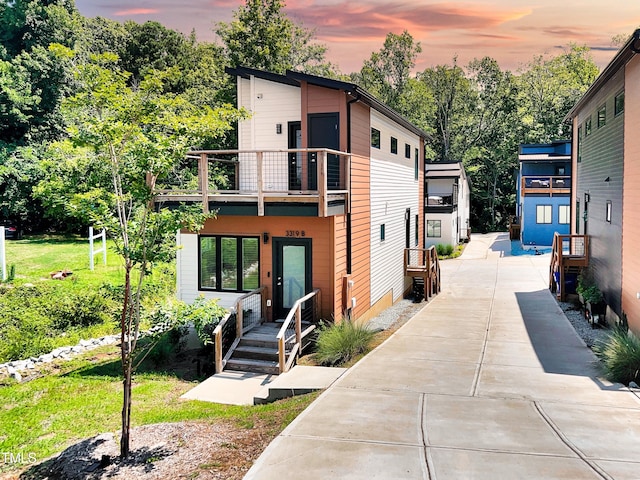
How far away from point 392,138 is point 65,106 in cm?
1274

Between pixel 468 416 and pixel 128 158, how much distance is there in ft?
18.5

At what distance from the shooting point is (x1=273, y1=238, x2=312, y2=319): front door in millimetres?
12539

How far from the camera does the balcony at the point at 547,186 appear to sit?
3372 centimetres

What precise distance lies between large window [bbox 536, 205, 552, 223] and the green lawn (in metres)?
29.0

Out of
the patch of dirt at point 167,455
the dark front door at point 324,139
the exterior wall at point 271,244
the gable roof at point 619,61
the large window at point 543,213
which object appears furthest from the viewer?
the large window at point 543,213

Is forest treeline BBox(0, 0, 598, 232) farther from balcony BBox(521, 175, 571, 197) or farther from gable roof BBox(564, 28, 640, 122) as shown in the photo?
gable roof BBox(564, 28, 640, 122)

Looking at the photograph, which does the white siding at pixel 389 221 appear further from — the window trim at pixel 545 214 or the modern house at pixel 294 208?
the window trim at pixel 545 214

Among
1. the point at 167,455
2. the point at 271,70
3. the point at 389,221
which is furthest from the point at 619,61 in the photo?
the point at 271,70

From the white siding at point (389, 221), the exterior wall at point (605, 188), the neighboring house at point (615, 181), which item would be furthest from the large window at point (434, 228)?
the neighboring house at point (615, 181)

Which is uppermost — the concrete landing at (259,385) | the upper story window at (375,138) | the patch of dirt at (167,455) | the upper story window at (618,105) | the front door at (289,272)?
the upper story window at (618,105)

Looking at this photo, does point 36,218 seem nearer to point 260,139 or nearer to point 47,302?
point 47,302

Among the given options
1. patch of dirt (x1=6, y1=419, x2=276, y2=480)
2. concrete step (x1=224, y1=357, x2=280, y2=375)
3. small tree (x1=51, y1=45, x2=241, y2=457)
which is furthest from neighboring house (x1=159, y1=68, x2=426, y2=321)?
patch of dirt (x1=6, y1=419, x2=276, y2=480)

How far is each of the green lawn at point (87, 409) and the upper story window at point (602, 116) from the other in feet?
41.6

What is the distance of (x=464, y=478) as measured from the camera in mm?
5309
